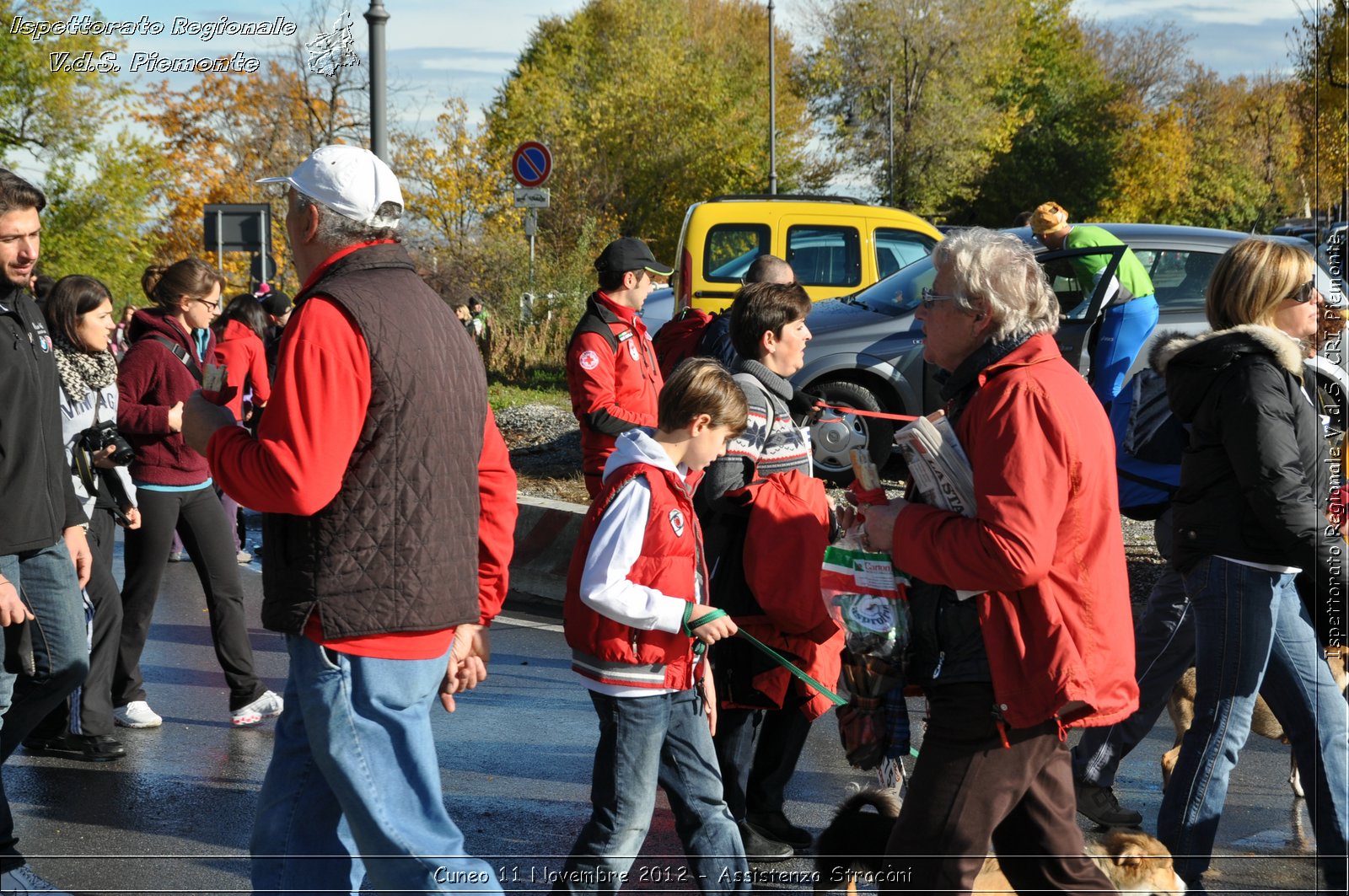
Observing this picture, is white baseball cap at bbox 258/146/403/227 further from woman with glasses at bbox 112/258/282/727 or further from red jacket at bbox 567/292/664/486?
woman with glasses at bbox 112/258/282/727

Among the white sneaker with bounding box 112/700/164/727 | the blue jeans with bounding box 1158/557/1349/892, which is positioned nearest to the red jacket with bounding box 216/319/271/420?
the white sneaker with bounding box 112/700/164/727

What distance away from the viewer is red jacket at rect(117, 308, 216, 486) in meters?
5.62

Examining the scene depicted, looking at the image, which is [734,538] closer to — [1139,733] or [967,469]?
[967,469]

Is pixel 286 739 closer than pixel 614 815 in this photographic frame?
Yes

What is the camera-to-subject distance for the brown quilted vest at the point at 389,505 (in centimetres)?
272

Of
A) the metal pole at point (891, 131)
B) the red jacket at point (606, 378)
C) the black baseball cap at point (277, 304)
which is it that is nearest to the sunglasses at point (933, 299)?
the red jacket at point (606, 378)

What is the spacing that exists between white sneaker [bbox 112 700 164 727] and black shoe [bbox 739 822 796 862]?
2.89m

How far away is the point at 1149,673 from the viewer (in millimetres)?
4543

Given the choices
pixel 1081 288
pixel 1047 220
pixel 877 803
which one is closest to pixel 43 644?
pixel 877 803

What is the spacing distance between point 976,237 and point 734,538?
142 centimetres

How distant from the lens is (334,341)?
2693 millimetres

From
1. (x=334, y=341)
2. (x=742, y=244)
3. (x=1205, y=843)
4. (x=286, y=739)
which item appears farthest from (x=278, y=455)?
(x=742, y=244)

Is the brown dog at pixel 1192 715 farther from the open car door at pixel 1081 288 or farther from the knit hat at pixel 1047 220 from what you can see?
the knit hat at pixel 1047 220

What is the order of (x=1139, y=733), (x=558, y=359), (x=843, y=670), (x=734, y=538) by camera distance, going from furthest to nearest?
1. (x=558, y=359)
2. (x=1139, y=733)
3. (x=734, y=538)
4. (x=843, y=670)
